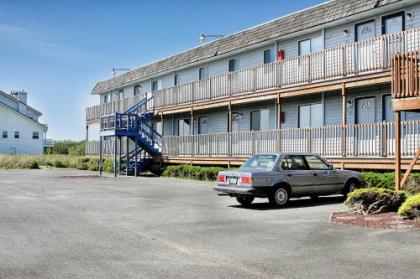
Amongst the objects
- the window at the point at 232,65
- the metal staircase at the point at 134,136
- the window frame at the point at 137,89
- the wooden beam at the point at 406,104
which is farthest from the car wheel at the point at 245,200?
the window frame at the point at 137,89

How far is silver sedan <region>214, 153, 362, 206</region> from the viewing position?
48.6 feet

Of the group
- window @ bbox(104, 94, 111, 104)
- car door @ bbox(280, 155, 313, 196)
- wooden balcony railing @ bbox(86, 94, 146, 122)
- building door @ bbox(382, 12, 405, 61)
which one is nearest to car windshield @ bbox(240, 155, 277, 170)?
car door @ bbox(280, 155, 313, 196)

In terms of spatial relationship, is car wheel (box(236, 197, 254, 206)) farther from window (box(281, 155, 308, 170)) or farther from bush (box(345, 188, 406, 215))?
bush (box(345, 188, 406, 215))

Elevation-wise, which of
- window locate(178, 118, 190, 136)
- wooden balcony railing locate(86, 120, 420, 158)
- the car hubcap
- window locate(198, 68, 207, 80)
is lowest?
the car hubcap

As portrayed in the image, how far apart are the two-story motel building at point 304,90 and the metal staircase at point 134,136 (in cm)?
87

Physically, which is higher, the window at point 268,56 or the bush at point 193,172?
the window at point 268,56

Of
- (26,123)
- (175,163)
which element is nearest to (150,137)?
(175,163)

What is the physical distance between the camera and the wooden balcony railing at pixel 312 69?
60.4 feet

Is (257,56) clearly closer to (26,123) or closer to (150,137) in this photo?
(150,137)

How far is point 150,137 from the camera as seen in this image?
3369 centimetres

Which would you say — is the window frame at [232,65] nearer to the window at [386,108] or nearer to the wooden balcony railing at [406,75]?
the window at [386,108]

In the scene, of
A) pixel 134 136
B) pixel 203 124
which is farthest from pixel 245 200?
pixel 134 136

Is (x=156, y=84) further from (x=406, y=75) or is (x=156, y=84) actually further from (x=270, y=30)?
(x=406, y=75)

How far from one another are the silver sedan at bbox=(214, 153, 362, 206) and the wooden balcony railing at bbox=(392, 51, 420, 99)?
317cm
